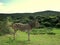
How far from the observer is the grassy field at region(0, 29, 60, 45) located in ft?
2.80

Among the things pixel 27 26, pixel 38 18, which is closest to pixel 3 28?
pixel 27 26

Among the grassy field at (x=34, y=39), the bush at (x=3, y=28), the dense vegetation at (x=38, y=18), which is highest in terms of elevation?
the dense vegetation at (x=38, y=18)

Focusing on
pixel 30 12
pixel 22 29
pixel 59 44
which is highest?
pixel 30 12

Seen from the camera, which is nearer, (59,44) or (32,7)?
(59,44)

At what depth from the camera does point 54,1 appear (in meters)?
0.92

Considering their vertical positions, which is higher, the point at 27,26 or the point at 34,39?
the point at 27,26

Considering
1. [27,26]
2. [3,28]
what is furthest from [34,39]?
[3,28]

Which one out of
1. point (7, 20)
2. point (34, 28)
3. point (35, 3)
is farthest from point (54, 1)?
point (7, 20)

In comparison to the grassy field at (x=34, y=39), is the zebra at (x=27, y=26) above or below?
above

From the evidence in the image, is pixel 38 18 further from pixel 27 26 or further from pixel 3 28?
pixel 3 28

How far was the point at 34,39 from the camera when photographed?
0.87 metres

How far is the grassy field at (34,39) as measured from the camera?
2.80 feet

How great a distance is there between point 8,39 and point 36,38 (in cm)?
23

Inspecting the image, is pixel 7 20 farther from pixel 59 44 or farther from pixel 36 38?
pixel 59 44
